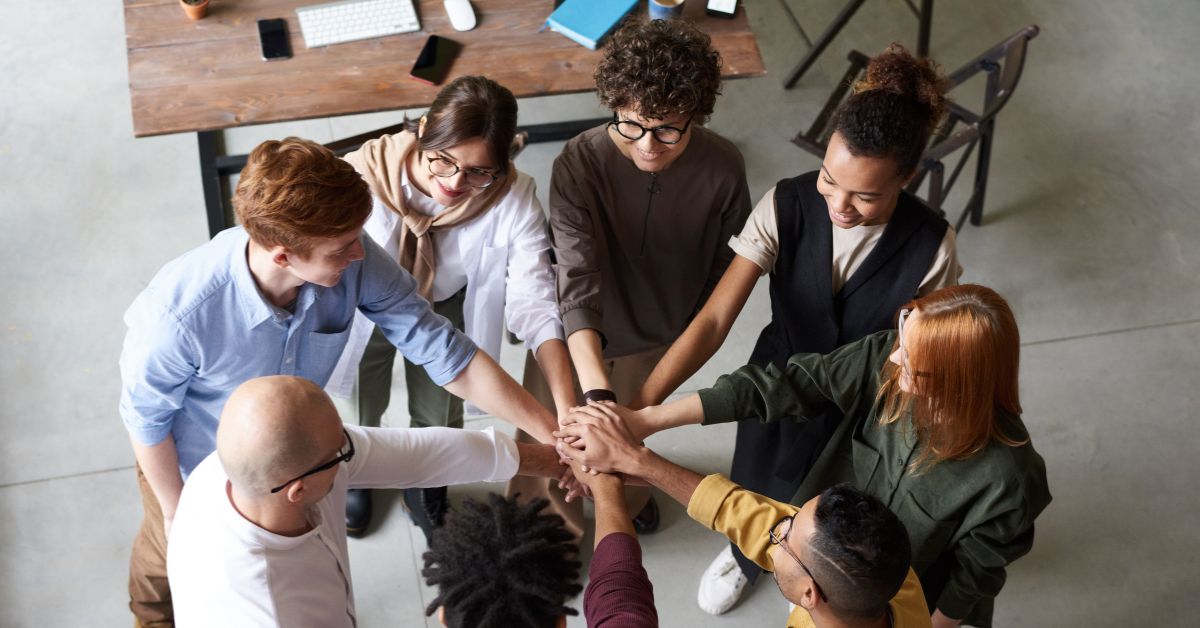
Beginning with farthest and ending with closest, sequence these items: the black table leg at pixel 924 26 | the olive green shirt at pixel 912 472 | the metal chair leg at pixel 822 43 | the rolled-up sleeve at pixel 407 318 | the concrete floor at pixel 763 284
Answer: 1. the black table leg at pixel 924 26
2. the metal chair leg at pixel 822 43
3. the concrete floor at pixel 763 284
4. the rolled-up sleeve at pixel 407 318
5. the olive green shirt at pixel 912 472

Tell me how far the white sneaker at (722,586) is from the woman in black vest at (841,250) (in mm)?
451

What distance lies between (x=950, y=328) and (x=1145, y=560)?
1940 mm

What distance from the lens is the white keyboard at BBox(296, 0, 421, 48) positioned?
3.37m

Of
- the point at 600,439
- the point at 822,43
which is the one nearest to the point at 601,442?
the point at 600,439

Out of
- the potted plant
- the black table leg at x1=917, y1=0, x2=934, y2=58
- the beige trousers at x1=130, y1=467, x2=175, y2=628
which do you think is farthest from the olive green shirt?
the black table leg at x1=917, y1=0, x2=934, y2=58

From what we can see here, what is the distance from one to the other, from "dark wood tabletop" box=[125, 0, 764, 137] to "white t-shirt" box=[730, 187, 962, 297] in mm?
1142

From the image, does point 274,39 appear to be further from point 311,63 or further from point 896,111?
point 896,111

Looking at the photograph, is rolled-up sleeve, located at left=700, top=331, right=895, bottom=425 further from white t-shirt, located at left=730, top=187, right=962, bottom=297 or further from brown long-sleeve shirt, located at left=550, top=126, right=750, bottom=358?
brown long-sleeve shirt, located at left=550, top=126, right=750, bottom=358

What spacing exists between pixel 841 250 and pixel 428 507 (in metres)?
1.48

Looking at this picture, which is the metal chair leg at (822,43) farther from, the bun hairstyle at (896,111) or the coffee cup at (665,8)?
the bun hairstyle at (896,111)

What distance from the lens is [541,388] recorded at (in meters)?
2.92

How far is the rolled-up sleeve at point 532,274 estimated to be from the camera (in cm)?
243

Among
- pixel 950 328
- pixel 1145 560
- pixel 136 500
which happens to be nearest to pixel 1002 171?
pixel 1145 560

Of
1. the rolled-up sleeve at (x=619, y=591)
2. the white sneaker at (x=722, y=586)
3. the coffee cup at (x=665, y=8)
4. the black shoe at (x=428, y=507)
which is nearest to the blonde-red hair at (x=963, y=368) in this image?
the rolled-up sleeve at (x=619, y=591)
